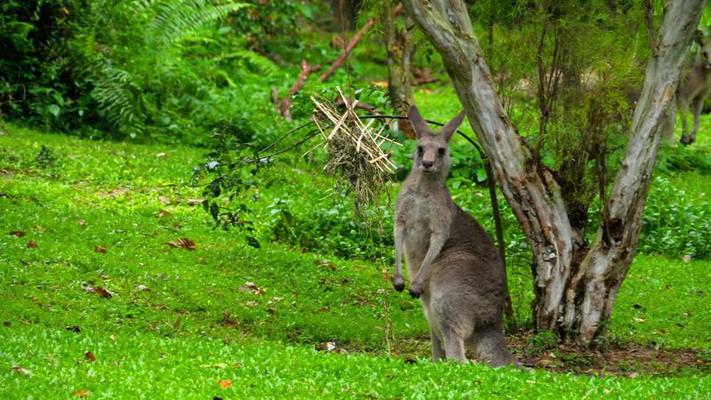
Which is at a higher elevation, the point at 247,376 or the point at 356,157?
the point at 356,157

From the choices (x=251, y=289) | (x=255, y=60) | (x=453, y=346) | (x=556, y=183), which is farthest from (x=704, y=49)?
(x=453, y=346)

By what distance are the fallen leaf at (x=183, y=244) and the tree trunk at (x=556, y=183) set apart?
13.4 feet

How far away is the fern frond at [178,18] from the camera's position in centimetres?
1928

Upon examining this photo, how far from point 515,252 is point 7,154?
→ 719 cm

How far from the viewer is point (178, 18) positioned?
19.7 meters

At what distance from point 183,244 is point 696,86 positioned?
39.8ft

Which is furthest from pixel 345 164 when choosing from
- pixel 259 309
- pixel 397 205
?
pixel 259 309

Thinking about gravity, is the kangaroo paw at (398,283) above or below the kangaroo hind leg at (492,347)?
above

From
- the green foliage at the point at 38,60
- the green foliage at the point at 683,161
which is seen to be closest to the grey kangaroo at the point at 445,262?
the green foliage at the point at 38,60

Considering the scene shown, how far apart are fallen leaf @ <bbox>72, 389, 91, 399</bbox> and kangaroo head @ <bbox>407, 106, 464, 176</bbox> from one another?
382 cm

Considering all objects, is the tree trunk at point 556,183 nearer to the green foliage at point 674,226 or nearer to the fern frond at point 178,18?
the green foliage at point 674,226

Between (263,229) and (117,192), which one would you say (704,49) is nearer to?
(263,229)

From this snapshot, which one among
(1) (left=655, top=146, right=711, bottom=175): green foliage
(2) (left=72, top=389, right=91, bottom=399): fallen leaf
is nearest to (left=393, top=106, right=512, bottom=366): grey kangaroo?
(2) (left=72, top=389, right=91, bottom=399): fallen leaf

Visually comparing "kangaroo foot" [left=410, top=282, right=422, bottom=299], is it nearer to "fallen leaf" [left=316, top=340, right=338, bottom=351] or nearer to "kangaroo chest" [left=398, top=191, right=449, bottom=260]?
"kangaroo chest" [left=398, top=191, right=449, bottom=260]
